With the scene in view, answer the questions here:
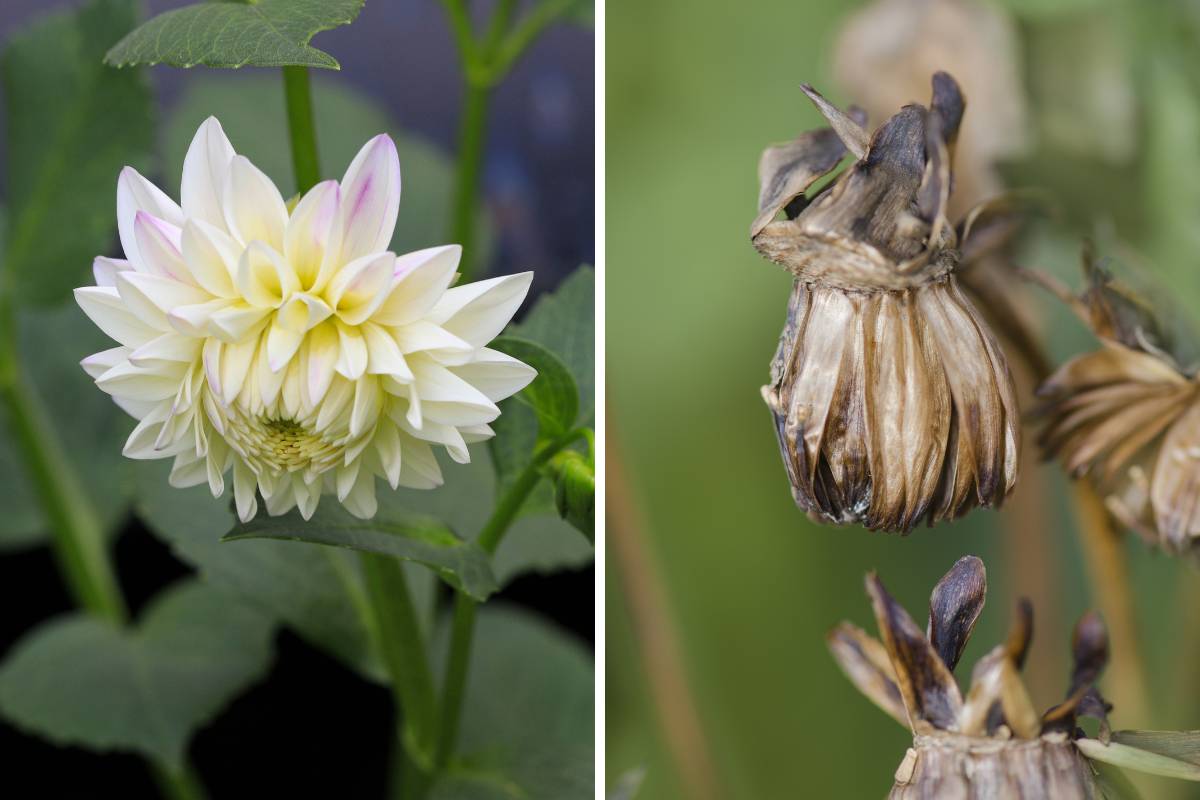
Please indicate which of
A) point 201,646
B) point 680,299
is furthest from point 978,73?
point 201,646

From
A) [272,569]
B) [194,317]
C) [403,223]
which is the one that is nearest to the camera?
[194,317]

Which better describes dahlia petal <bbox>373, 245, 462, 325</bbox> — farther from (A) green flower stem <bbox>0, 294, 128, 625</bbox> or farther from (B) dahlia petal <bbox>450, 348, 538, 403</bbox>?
(A) green flower stem <bbox>0, 294, 128, 625</bbox>

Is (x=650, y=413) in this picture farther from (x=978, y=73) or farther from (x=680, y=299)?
(x=978, y=73)

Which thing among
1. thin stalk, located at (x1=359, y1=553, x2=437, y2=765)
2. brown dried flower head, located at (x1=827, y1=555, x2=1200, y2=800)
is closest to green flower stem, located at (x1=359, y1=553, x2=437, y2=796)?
thin stalk, located at (x1=359, y1=553, x2=437, y2=765)

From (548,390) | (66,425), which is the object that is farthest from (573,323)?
(66,425)

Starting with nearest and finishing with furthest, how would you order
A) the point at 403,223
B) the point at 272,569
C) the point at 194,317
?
the point at 194,317
the point at 272,569
the point at 403,223

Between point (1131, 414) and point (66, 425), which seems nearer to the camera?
point (1131, 414)

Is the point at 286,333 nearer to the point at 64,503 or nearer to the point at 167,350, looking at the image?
the point at 167,350
